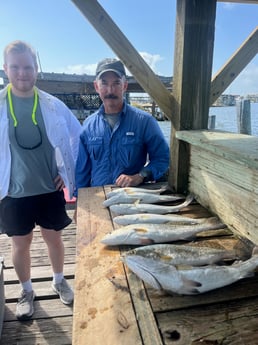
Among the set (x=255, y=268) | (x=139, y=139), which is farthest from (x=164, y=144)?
(x=255, y=268)

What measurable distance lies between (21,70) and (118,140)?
3.23ft

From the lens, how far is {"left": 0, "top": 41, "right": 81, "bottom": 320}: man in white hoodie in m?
2.35

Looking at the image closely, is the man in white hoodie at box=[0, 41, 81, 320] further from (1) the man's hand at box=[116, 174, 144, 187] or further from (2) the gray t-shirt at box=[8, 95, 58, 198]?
(1) the man's hand at box=[116, 174, 144, 187]

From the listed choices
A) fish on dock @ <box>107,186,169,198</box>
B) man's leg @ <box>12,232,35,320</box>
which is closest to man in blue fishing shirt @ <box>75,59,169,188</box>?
fish on dock @ <box>107,186,169,198</box>

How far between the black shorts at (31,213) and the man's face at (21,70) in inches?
36.9

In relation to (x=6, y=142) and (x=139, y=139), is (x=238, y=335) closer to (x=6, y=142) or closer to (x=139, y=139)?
(x=139, y=139)

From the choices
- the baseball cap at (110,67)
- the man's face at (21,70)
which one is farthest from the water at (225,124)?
the man's face at (21,70)

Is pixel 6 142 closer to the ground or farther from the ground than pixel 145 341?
farther from the ground

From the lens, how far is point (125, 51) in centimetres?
210

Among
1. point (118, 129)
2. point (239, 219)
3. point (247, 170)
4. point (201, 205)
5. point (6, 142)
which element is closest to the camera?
point (247, 170)

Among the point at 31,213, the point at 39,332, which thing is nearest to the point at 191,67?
the point at 31,213

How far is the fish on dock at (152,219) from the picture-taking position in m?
1.75

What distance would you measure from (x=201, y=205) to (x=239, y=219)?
1.64 ft

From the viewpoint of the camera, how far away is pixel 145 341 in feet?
3.04
